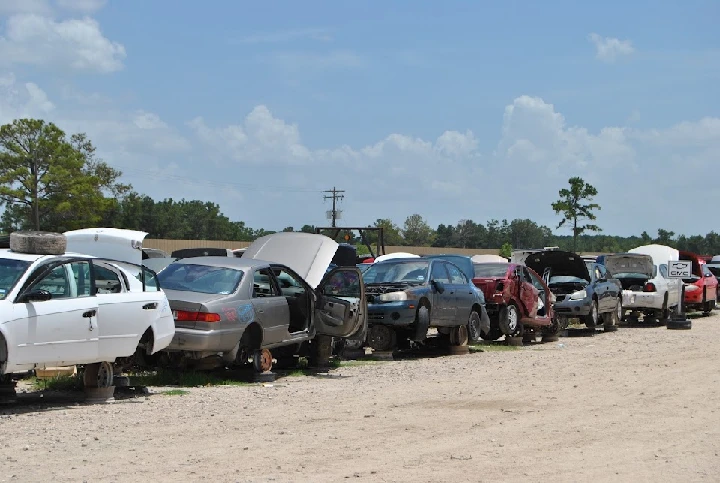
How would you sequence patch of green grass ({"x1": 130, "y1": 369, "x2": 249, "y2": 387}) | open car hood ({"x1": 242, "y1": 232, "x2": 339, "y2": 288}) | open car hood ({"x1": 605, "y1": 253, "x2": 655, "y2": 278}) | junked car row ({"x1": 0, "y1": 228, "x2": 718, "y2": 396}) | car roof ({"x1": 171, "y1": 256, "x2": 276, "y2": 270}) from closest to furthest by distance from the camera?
junked car row ({"x1": 0, "y1": 228, "x2": 718, "y2": 396}) → patch of green grass ({"x1": 130, "y1": 369, "x2": 249, "y2": 387}) → car roof ({"x1": 171, "y1": 256, "x2": 276, "y2": 270}) → open car hood ({"x1": 242, "y1": 232, "x2": 339, "y2": 288}) → open car hood ({"x1": 605, "y1": 253, "x2": 655, "y2": 278})

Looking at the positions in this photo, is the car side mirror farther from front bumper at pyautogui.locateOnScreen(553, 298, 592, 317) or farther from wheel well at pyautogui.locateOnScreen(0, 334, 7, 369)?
front bumper at pyautogui.locateOnScreen(553, 298, 592, 317)

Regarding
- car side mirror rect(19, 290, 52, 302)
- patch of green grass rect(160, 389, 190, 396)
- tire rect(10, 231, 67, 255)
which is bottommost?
patch of green grass rect(160, 389, 190, 396)

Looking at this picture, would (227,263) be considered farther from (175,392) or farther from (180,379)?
(175,392)

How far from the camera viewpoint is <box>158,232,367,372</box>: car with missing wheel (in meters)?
13.8

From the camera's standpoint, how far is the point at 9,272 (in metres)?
11.4

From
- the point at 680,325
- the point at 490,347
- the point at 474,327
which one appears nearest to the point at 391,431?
the point at 474,327

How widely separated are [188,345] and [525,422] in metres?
4.72

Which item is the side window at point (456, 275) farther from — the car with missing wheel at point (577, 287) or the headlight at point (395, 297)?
the car with missing wheel at point (577, 287)

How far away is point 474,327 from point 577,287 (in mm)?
6998

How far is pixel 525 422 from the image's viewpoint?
11.1m

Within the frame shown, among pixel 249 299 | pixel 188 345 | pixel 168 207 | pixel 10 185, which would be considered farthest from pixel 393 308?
pixel 168 207

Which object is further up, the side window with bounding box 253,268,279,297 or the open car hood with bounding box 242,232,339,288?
the open car hood with bounding box 242,232,339,288

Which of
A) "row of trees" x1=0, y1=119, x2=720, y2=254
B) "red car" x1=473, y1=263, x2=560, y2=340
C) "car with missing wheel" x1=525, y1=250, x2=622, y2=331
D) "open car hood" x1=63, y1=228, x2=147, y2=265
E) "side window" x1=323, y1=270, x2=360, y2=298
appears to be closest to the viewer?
"side window" x1=323, y1=270, x2=360, y2=298

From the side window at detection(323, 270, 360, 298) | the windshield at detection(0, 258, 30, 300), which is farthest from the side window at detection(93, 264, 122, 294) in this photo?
the side window at detection(323, 270, 360, 298)
